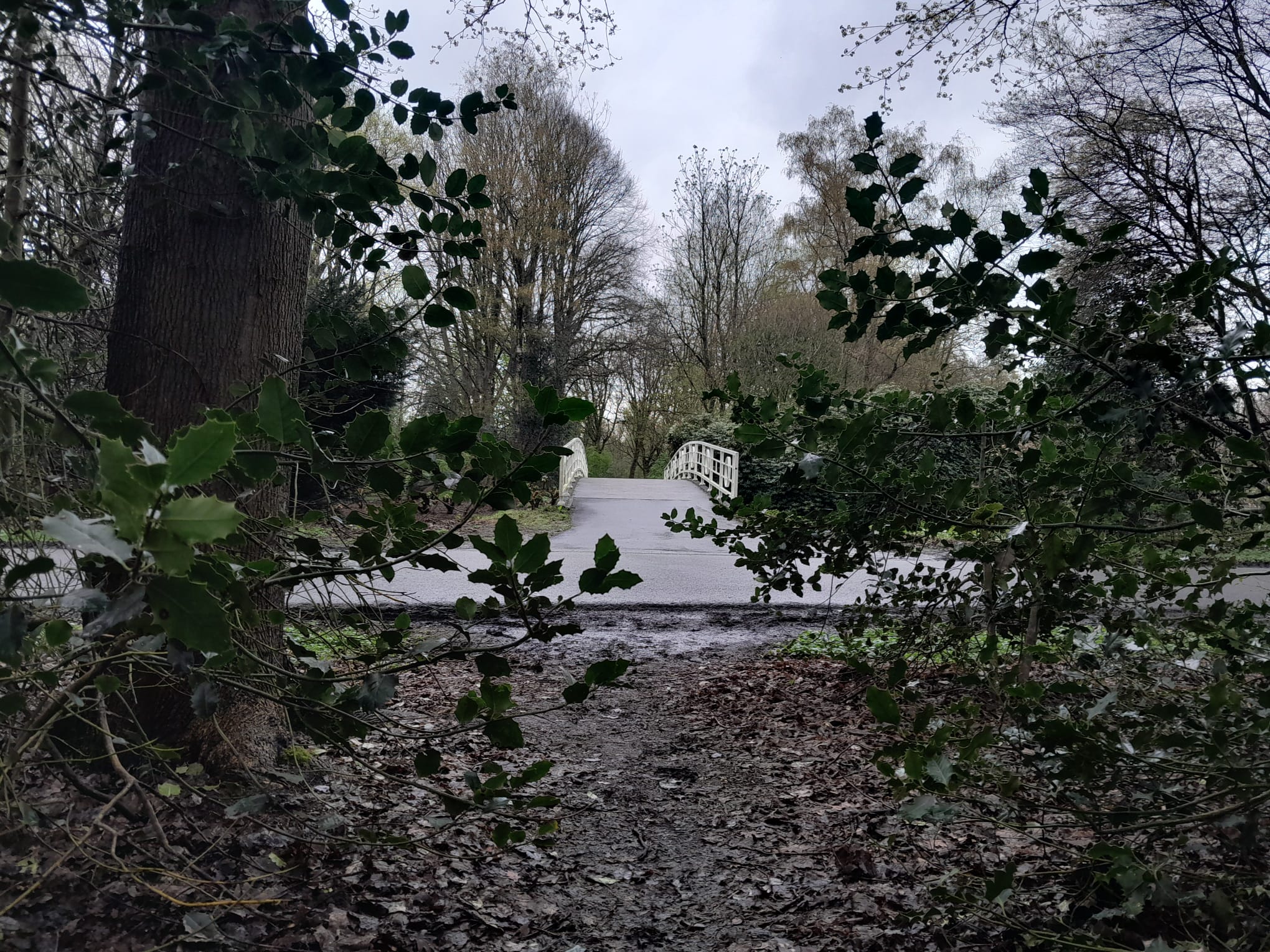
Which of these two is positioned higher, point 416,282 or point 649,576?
point 416,282

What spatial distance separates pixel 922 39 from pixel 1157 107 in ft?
11.0

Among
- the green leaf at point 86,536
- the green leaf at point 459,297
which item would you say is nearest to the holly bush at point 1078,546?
the green leaf at point 459,297

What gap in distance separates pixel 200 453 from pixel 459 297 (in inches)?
49.2

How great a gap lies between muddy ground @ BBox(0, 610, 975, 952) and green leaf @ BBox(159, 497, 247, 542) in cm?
106

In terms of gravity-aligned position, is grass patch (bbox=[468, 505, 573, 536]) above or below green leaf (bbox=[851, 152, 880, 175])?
below

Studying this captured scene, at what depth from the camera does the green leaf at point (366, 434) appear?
4.70 feet

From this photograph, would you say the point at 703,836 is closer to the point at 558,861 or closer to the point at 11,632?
the point at 558,861

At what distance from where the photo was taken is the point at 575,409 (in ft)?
4.60

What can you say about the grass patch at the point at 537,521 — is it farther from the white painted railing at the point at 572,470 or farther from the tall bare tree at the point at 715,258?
the tall bare tree at the point at 715,258

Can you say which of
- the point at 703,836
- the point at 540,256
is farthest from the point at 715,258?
the point at 703,836

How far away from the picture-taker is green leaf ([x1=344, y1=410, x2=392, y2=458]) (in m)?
1.43

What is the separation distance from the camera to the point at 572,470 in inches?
743

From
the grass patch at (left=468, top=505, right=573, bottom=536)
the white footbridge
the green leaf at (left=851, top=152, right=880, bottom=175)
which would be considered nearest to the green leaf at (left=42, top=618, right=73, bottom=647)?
the green leaf at (left=851, top=152, right=880, bottom=175)

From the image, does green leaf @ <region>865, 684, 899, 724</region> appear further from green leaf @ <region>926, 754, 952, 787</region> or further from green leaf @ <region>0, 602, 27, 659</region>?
green leaf @ <region>0, 602, 27, 659</region>
